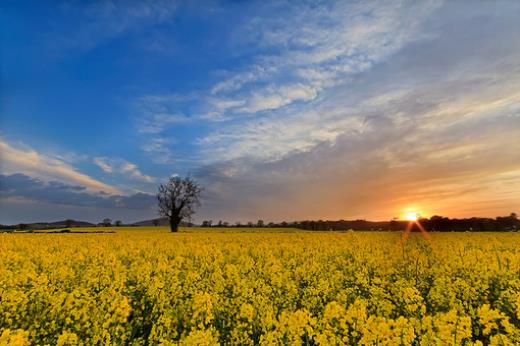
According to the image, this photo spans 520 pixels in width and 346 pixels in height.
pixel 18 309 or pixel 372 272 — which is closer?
pixel 18 309

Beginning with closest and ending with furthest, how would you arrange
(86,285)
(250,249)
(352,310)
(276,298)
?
(352,310) → (276,298) → (86,285) → (250,249)

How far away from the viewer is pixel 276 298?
8.02m

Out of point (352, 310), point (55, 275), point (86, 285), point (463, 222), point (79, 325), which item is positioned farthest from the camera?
point (463, 222)

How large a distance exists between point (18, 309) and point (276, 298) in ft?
19.3

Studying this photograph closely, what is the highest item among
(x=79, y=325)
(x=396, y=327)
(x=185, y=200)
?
(x=185, y=200)

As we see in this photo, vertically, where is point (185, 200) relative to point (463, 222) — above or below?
above

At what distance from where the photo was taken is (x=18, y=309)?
8.15 m

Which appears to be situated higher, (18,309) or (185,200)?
(185,200)

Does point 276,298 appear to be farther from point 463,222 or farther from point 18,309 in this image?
point 463,222

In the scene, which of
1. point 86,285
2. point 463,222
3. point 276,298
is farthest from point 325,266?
point 463,222

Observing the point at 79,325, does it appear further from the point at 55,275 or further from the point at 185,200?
the point at 185,200

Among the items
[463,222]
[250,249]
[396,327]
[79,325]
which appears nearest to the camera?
[396,327]

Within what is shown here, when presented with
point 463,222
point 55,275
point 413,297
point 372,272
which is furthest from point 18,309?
point 463,222

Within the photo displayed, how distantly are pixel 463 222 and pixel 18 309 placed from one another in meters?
52.8
